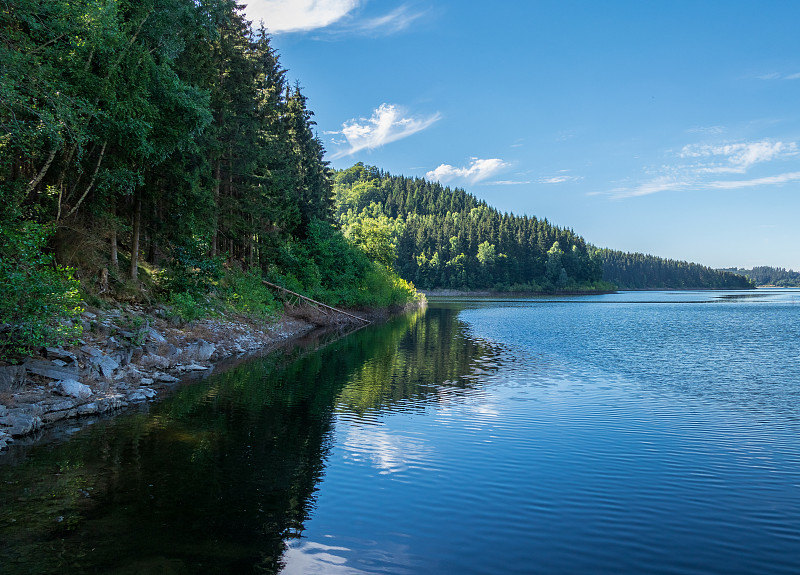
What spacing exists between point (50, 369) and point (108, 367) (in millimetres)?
2453

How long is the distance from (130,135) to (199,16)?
715cm

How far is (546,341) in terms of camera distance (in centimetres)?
4009

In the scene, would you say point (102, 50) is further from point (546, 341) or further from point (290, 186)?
point (546, 341)

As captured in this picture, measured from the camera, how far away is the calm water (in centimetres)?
831

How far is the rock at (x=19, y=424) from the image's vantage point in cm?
1346

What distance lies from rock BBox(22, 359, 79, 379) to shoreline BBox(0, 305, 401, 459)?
0.01 metres

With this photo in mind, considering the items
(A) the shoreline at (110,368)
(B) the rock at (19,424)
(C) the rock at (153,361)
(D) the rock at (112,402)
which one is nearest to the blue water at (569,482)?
(D) the rock at (112,402)

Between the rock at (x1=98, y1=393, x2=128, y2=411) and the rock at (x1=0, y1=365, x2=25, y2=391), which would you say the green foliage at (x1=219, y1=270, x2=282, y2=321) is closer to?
the rock at (x1=98, y1=393, x2=128, y2=411)

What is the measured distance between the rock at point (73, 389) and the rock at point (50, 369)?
298 mm

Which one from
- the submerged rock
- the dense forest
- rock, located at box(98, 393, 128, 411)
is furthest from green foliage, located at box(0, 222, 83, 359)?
rock, located at box(98, 393, 128, 411)

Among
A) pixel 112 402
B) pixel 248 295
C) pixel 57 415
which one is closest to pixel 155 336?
pixel 112 402

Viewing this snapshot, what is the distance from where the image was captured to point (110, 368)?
60.8 feet

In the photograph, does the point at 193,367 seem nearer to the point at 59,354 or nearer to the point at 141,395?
the point at 141,395

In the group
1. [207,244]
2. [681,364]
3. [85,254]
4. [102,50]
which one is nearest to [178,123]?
[102,50]
